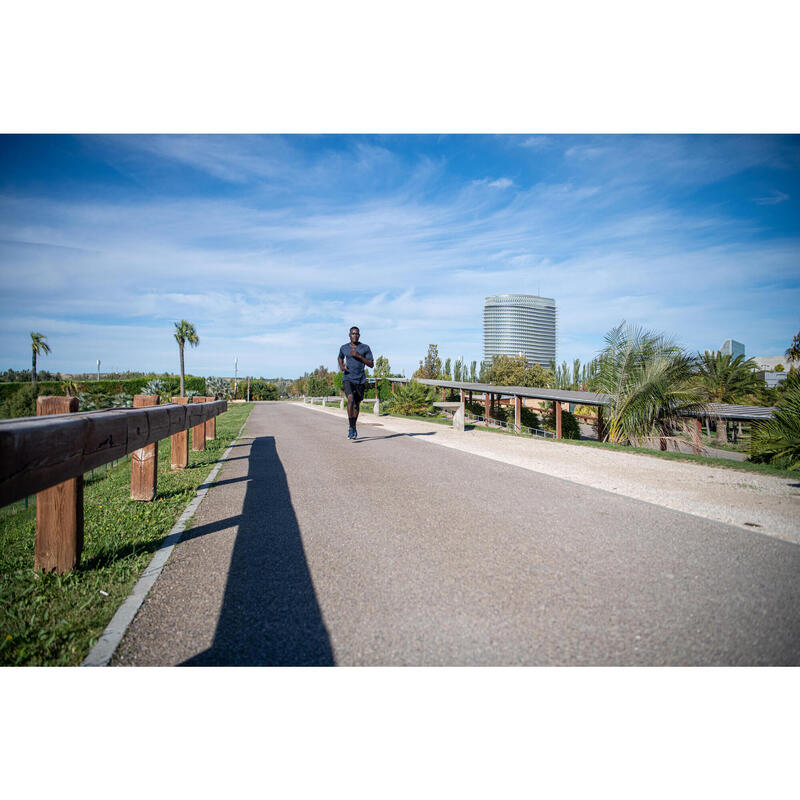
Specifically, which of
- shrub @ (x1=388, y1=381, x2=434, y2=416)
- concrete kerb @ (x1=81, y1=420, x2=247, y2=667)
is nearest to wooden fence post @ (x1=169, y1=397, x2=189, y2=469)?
concrete kerb @ (x1=81, y1=420, x2=247, y2=667)

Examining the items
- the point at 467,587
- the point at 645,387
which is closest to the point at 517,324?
the point at 645,387

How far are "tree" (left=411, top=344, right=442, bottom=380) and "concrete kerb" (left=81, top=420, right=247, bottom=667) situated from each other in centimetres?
5794

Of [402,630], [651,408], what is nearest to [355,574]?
[402,630]

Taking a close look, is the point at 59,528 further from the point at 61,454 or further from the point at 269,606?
the point at 269,606

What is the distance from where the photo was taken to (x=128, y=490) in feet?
17.0

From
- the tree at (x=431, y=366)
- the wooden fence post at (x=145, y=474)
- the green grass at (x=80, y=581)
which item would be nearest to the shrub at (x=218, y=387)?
the tree at (x=431, y=366)

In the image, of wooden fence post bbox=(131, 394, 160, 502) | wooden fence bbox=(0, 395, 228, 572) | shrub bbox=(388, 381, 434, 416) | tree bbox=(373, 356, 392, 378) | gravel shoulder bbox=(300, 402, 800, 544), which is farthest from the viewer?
tree bbox=(373, 356, 392, 378)

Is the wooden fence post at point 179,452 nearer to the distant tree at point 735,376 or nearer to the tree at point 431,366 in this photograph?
the distant tree at point 735,376

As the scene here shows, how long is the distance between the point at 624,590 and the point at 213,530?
305 centimetres

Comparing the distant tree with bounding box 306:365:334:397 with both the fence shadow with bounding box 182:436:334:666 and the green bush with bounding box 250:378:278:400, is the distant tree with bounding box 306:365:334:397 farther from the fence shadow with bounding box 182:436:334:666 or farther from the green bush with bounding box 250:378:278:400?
the fence shadow with bounding box 182:436:334:666

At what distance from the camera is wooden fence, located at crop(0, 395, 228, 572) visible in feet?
5.64

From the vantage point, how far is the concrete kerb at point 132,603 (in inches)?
72.1

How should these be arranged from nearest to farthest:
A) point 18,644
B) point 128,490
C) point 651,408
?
point 18,644
point 128,490
point 651,408
